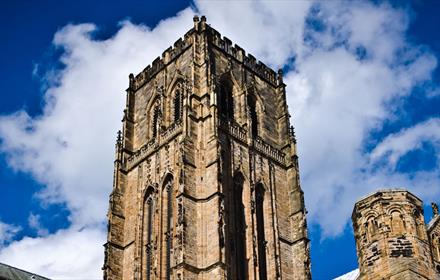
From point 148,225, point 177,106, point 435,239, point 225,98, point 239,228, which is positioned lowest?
point 435,239

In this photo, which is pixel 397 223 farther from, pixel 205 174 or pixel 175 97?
pixel 175 97

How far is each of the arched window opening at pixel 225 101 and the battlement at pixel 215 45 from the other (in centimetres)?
239

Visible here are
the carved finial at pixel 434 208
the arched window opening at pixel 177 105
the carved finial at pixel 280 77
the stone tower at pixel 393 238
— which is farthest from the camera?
the carved finial at pixel 280 77

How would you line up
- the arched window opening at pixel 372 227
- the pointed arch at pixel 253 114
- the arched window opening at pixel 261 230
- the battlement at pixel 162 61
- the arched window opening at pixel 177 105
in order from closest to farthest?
1. the arched window opening at pixel 372 227
2. the arched window opening at pixel 261 230
3. the arched window opening at pixel 177 105
4. the pointed arch at pixel 253 114
5. the battlement at pixel 162 61

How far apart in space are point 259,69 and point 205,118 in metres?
8.47

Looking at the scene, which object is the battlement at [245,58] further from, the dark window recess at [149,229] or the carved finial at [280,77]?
the dark window recess at [149,229]

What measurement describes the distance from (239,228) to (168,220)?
349cm

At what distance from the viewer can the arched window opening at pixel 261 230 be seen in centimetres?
3708

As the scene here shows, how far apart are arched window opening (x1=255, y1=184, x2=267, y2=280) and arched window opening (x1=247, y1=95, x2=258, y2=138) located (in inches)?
141

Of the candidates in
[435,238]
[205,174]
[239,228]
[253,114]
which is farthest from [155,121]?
[435,238]

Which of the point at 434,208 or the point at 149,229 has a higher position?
the point at 149,229

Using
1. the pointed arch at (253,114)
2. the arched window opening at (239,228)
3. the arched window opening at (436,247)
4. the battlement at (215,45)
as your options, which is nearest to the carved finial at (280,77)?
the battlement at (215,45)

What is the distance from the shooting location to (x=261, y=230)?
38.5m

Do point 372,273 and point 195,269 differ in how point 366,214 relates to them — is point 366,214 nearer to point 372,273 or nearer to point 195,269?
point 372,273
